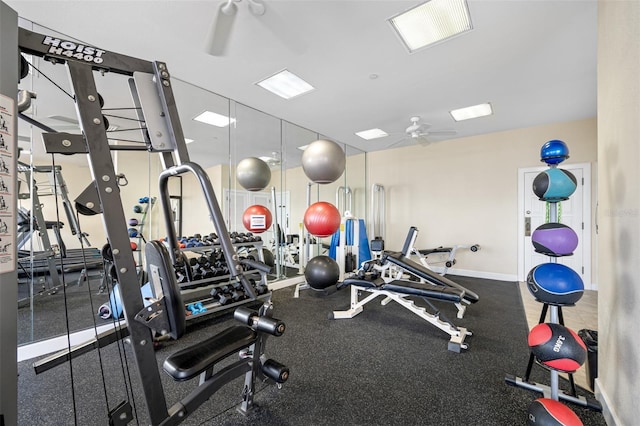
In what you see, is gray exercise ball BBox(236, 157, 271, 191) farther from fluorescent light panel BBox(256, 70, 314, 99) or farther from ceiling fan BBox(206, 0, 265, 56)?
ceiling fan BBox(206, 0, 265, 56)

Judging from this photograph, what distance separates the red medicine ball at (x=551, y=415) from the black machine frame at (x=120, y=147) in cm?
143

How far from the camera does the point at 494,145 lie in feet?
16.5

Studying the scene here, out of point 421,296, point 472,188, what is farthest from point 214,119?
point 472,188

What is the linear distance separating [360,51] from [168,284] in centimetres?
266

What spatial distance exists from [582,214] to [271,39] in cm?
516

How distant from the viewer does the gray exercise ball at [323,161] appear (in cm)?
295

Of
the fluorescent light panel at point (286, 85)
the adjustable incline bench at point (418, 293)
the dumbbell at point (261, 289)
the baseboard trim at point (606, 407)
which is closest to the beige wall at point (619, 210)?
the baseboard trim at point (606, 407)

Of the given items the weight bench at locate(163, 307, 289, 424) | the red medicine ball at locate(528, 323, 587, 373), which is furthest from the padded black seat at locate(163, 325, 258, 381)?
the red medicine ball at locate(528, 323, 587, 373)

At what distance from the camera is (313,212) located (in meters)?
3.54

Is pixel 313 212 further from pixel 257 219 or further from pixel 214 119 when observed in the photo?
pixel 214 119

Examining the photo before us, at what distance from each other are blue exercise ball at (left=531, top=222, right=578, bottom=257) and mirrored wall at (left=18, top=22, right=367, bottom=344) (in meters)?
2.65

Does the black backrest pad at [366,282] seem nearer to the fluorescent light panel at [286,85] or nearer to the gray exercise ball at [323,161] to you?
the gray exercise ball at [323,161]

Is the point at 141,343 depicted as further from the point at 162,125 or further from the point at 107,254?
the point at 162,125

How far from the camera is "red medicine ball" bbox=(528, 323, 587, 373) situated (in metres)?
1.37
